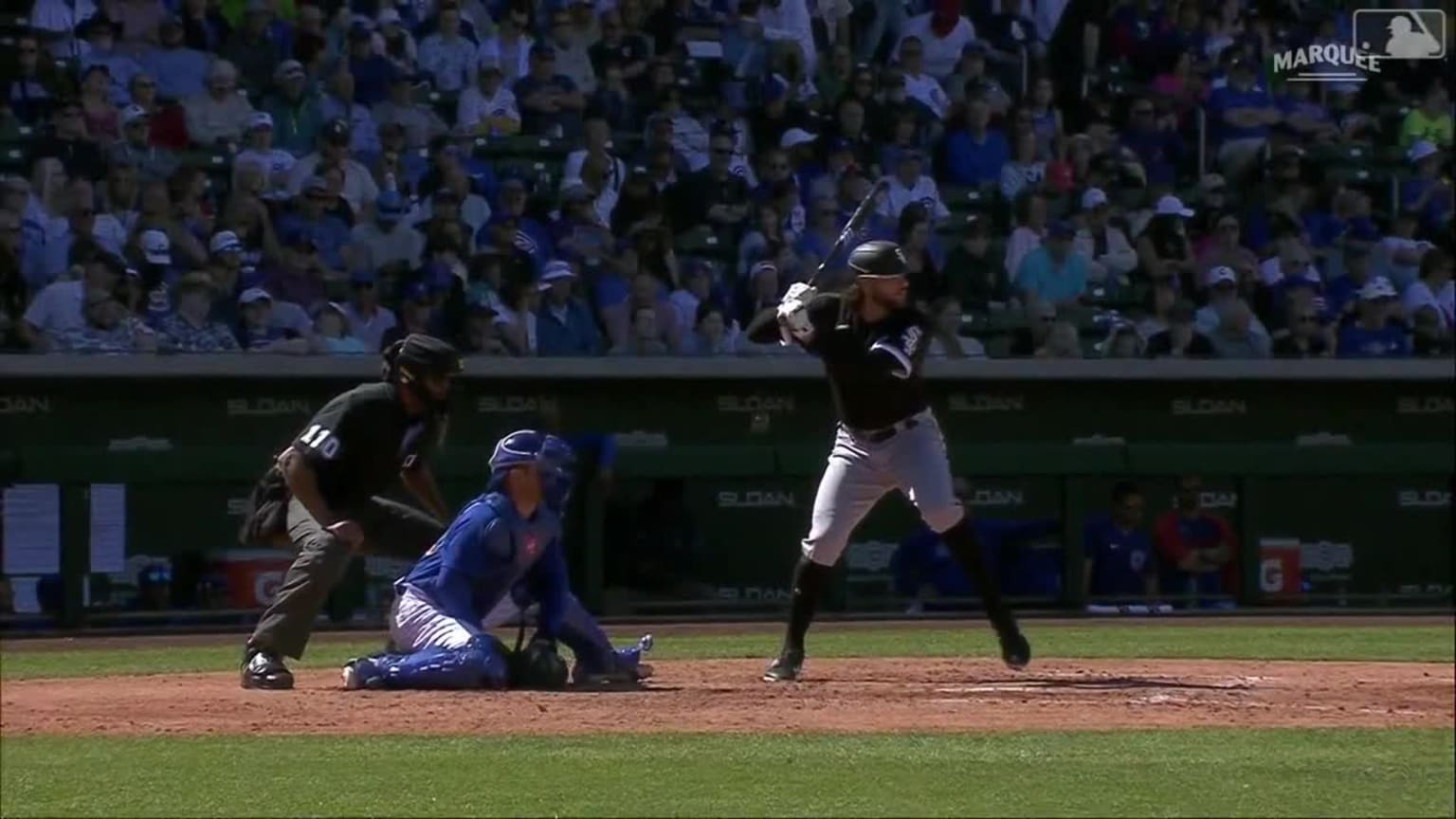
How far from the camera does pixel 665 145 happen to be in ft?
49.9

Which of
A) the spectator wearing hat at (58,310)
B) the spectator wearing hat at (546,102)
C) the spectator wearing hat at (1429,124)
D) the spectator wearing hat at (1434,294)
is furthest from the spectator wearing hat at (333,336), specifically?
the spectator wearing hat at (1429,124)

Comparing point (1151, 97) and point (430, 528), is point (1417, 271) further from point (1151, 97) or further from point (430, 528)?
point (430, 528)

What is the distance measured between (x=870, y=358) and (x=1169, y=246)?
7944mm

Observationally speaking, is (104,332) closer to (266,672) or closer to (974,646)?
(266,672)

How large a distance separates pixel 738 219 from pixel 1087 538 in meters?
3.08

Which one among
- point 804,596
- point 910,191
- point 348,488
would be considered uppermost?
point 910,191

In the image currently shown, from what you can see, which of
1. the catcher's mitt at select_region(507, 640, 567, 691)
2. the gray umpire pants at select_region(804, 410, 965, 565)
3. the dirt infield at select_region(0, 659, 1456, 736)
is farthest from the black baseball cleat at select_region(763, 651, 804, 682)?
the catcher's mitt at select_region(507, 640, 567, 691)

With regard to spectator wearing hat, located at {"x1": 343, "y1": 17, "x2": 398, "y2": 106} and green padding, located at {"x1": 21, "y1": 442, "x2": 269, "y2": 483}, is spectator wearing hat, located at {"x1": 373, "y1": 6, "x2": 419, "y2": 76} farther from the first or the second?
green padding, located at {"x1": 21, "y1": 442, "x2": 269, "y2": 483}

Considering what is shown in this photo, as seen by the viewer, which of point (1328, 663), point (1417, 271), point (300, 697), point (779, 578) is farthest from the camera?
point (1417, 271)

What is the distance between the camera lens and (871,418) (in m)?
8.84

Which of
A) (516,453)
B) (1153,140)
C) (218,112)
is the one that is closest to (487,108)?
(218,112)

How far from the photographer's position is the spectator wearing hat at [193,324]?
44.6 ft

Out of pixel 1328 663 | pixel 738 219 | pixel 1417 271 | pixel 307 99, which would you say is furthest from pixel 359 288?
pixel 1417 271

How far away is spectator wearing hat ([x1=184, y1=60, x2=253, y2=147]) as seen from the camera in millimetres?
14539
